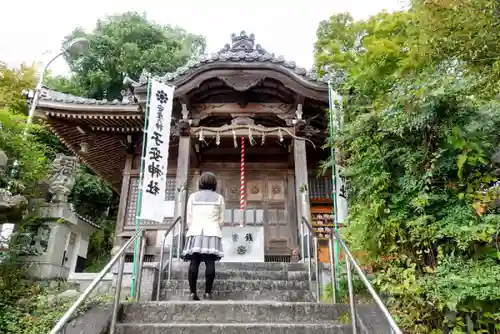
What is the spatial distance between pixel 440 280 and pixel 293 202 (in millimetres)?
5981

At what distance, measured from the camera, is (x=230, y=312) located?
4.16 m

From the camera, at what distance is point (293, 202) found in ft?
31.8

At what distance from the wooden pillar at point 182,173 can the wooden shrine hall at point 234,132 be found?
0.9 inches

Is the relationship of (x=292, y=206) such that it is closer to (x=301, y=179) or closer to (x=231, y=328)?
(x=301, y=179)

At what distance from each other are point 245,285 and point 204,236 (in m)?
1.27

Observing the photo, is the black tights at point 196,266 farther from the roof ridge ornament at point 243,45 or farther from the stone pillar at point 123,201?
the roof ridge ornament at point 243,45

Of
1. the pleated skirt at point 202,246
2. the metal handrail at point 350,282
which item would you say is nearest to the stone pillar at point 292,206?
the metal handrail at point 350,282

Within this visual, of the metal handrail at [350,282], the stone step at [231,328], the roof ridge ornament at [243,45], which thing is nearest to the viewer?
the metal handrail at [350,282]

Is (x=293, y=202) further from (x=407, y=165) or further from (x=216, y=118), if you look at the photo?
(x=407, y=165)

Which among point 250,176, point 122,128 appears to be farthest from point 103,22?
point 250,176

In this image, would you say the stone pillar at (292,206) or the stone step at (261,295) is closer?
the stone step at (261,295)

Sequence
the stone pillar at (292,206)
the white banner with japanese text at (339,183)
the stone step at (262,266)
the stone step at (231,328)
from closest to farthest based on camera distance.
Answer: the stone step at (231,328), the stone step at (262,266), the white banner with japanese text at (339,183), the stone pillar at (292,206)

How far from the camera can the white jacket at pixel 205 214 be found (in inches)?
187

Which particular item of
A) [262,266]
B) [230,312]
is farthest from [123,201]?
Result: [230,312]
